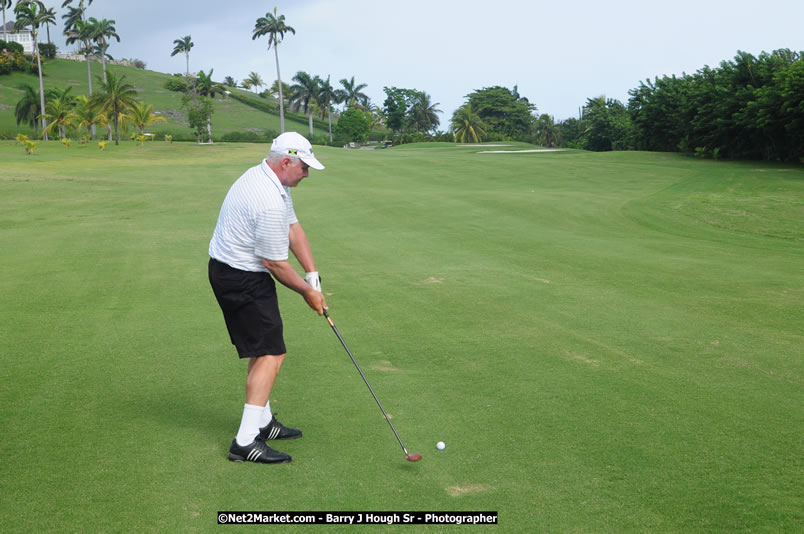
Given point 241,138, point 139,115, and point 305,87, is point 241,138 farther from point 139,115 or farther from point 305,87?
point 305,87

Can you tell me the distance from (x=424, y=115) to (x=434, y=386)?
13532cm

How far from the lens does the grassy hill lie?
106 meters

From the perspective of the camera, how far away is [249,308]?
5.17m

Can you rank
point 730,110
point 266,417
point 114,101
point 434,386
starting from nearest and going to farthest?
point 266,417
point 434,386
point 730,110
point 114,101

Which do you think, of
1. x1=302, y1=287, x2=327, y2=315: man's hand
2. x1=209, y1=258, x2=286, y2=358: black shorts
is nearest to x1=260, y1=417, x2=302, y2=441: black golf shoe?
x1=209, y1=258, x2=286, y2=358: black shorts

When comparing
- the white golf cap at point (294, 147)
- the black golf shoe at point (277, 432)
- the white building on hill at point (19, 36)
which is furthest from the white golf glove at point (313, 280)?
the white building on hill at point (19, 36)

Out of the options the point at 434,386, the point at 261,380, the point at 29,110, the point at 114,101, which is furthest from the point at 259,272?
the point at 29,110

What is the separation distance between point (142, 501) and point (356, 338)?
4.14 meters

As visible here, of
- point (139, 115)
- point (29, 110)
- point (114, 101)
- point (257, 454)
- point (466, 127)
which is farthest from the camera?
point (466, 127)

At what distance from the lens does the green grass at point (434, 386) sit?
4379 millimetres

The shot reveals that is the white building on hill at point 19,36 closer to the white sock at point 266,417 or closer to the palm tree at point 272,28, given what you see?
the palm tree at point 272,28

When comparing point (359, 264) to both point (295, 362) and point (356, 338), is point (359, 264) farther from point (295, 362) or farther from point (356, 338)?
point (295, 362)


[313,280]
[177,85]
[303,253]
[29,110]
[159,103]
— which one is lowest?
[313,280]

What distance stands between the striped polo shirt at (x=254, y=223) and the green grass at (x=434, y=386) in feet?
4.90
